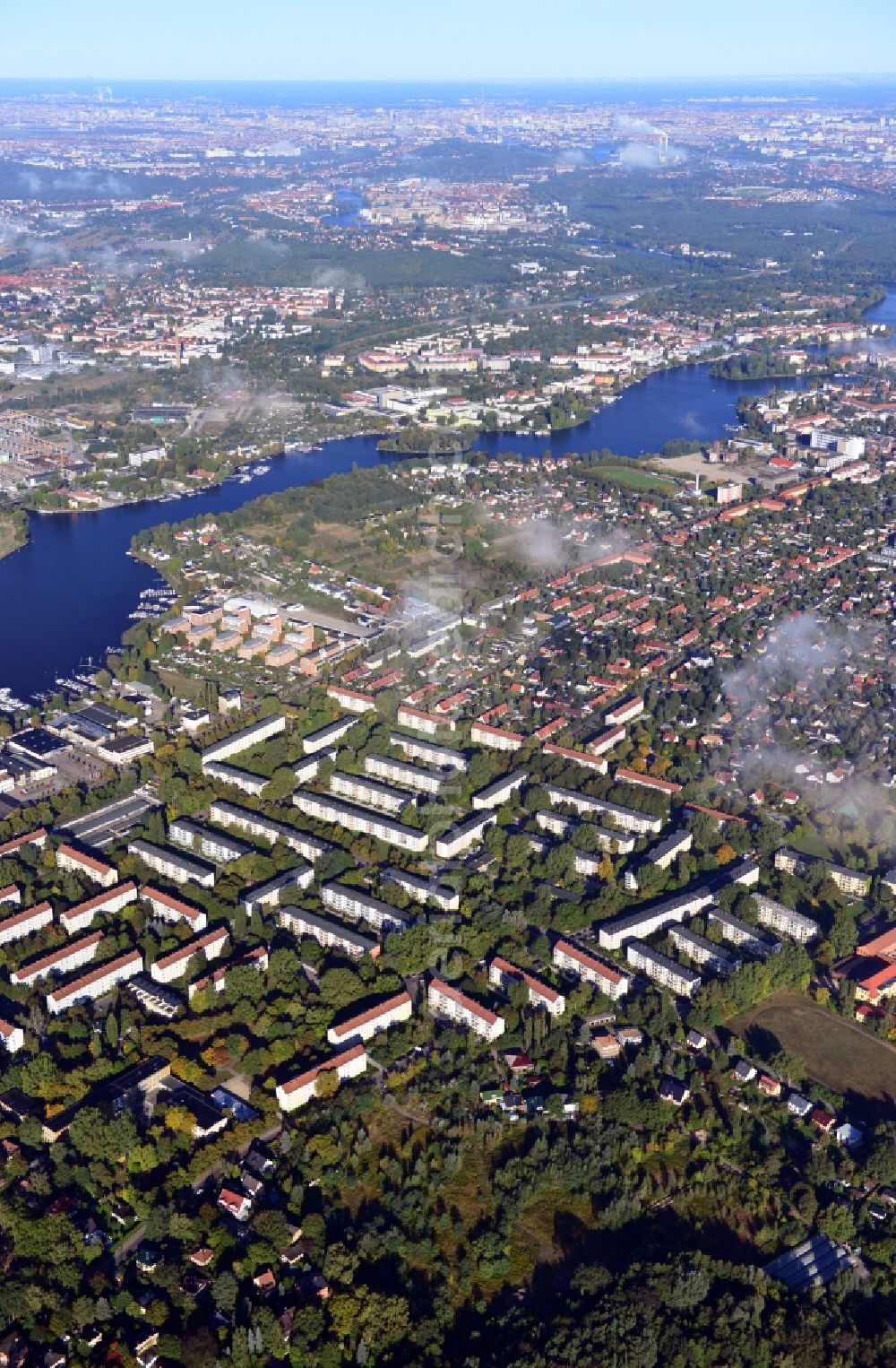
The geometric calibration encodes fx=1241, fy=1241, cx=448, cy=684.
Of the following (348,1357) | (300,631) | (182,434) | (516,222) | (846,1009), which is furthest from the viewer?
(516,222)

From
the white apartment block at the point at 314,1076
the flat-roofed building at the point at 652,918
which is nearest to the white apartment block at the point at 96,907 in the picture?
the white apartment block at the point at 314,1076

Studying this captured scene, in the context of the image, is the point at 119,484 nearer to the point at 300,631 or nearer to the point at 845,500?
the point at 300,631

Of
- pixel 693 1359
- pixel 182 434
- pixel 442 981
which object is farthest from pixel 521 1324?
pixel 182 434

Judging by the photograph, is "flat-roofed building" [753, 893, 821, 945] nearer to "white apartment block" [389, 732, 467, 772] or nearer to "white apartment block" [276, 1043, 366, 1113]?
"white apartment block" [389, 732, 467, 772]

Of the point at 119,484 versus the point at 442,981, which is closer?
the point at 442,981

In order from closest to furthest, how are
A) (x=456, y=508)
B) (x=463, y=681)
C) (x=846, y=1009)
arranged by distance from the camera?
(x=846, y=1009) → (x=463, y=681) → (x=456, y=508)

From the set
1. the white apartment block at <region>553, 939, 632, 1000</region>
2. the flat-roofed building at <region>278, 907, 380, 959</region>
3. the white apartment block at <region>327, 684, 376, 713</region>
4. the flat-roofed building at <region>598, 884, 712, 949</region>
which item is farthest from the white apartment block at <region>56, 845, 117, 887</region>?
the flat-roofed building at <region>598, 884, 712, 949</region>

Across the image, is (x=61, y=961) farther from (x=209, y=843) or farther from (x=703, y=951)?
(x=703, y=951)
